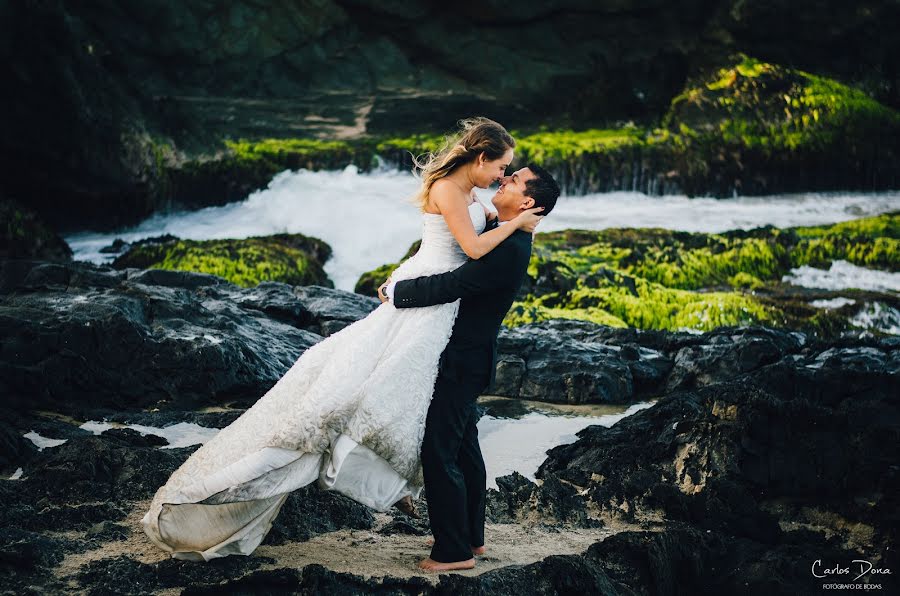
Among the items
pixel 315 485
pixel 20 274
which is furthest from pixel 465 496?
pixel 20 274

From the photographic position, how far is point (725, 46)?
874 inches

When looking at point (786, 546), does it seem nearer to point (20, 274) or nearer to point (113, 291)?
point (113, 291)

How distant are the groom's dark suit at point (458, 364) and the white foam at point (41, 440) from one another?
9.43ft

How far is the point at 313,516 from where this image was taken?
4922mm

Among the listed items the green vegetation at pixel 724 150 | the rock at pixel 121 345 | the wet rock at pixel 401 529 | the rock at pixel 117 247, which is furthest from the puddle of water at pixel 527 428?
the green vegetation at pixel 724 150

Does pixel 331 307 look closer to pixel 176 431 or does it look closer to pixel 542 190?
pixel 176 431

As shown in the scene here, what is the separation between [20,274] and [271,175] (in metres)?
10.4

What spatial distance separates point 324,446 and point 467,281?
39.2 inches

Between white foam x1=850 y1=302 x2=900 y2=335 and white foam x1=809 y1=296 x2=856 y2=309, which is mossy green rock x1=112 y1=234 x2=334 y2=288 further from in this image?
white foam x1=850 y1=302 x2=900 y2=335

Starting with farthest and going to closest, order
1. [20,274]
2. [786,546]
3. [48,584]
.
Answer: [20,274] → [786,546] → [48,584]

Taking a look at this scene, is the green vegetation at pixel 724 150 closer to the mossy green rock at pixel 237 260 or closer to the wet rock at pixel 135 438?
the mossy green rock at pixel 237 260

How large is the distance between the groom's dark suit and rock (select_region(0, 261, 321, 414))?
3.42 metres

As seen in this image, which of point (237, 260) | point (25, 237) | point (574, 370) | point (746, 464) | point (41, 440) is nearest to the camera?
point (746, 464)

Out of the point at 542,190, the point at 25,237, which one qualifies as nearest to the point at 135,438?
the point at 542,190
